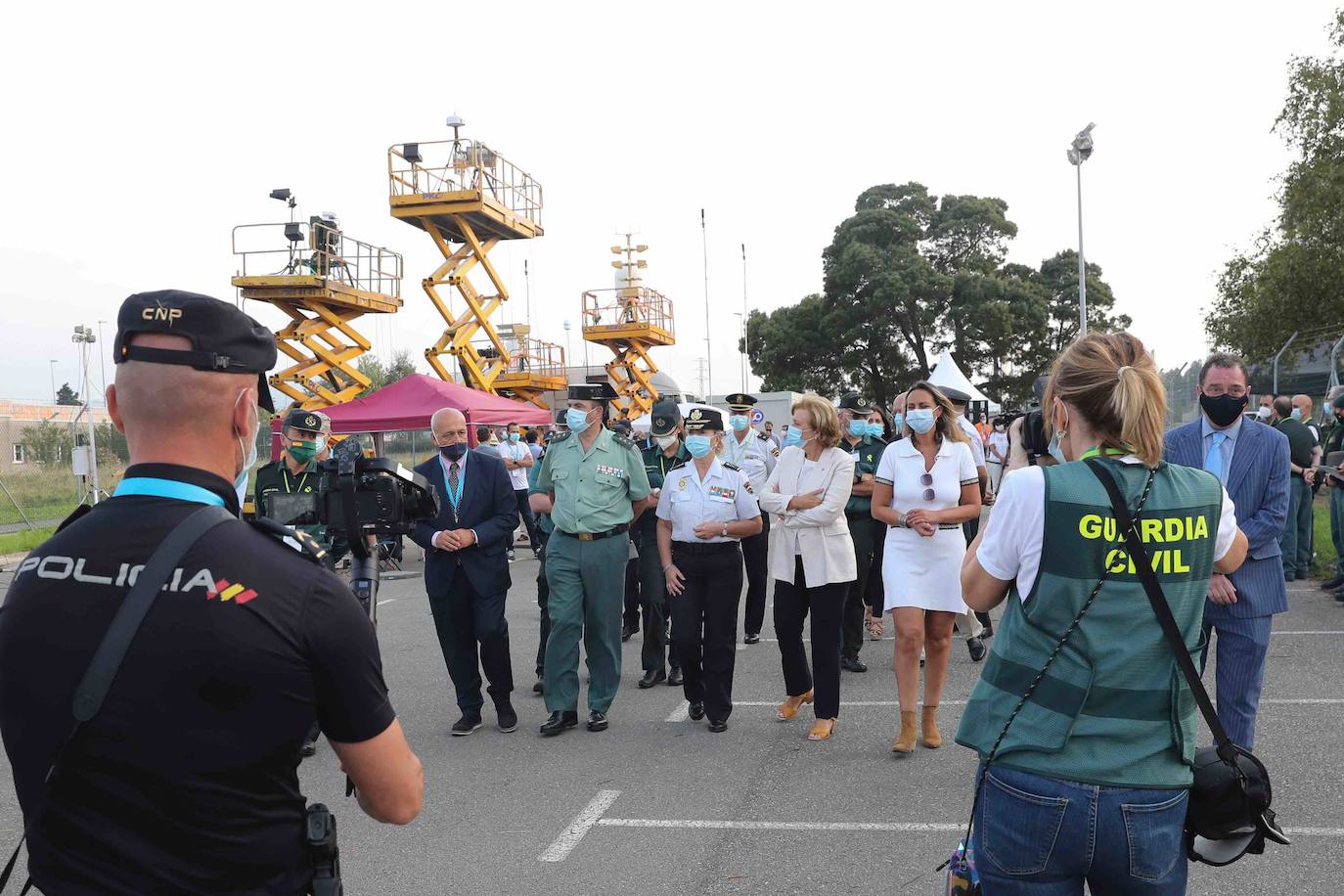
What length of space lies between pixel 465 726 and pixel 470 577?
37.8 inches

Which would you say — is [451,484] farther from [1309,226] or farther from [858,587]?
[1309,226]

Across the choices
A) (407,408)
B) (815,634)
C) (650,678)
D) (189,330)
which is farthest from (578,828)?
(407,408)

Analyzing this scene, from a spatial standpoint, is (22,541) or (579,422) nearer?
(579,422)

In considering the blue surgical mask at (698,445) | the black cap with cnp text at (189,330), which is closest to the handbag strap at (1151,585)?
the black cap with cnp text at (189,330)

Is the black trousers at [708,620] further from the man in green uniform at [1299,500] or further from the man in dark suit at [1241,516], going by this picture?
A: the man in green uniform at [1299,500]

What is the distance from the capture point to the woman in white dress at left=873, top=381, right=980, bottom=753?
5676mm

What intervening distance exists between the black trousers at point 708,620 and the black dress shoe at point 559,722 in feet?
2.51

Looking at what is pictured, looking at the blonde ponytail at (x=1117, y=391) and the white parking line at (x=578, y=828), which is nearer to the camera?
the blonde ponytail at (x=1117, y=391)

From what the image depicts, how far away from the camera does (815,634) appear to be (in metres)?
6.00

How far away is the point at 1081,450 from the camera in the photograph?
244cm

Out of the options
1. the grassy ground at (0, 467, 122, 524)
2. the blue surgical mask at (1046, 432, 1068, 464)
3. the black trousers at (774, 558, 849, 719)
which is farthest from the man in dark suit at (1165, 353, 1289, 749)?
the grassy ground at (0, 467, 122, 524)

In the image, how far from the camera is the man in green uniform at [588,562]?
6418 millimetres

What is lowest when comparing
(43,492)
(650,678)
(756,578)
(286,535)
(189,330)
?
(650,678)

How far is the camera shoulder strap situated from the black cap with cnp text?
318 mm
